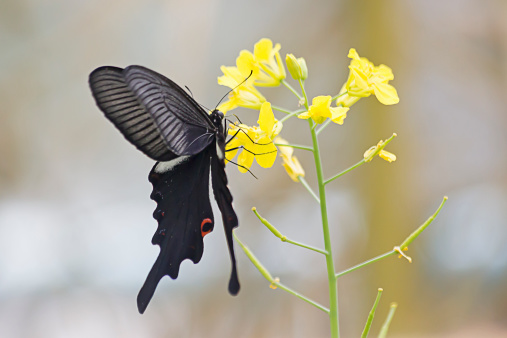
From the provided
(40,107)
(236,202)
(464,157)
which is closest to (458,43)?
(464,157)

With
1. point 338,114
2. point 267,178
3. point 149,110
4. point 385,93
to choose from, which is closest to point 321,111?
point 338,114

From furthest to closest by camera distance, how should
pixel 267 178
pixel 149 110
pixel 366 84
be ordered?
pixel 267 178, pixel 366 84, pixel 149 110

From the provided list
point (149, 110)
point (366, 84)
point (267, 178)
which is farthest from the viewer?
point (267, 178)

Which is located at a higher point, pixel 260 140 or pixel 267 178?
pixel 260 140

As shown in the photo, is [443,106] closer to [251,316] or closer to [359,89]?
[251,316]

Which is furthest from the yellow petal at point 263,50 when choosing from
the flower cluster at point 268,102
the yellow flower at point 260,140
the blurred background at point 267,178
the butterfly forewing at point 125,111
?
the blurred background at point 267,178

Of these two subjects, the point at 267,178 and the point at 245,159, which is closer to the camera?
the point at 245,159

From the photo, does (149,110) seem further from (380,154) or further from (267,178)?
(267,178)

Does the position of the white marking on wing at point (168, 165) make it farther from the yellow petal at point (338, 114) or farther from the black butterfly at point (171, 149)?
the yellow petal at point (338, 114)
